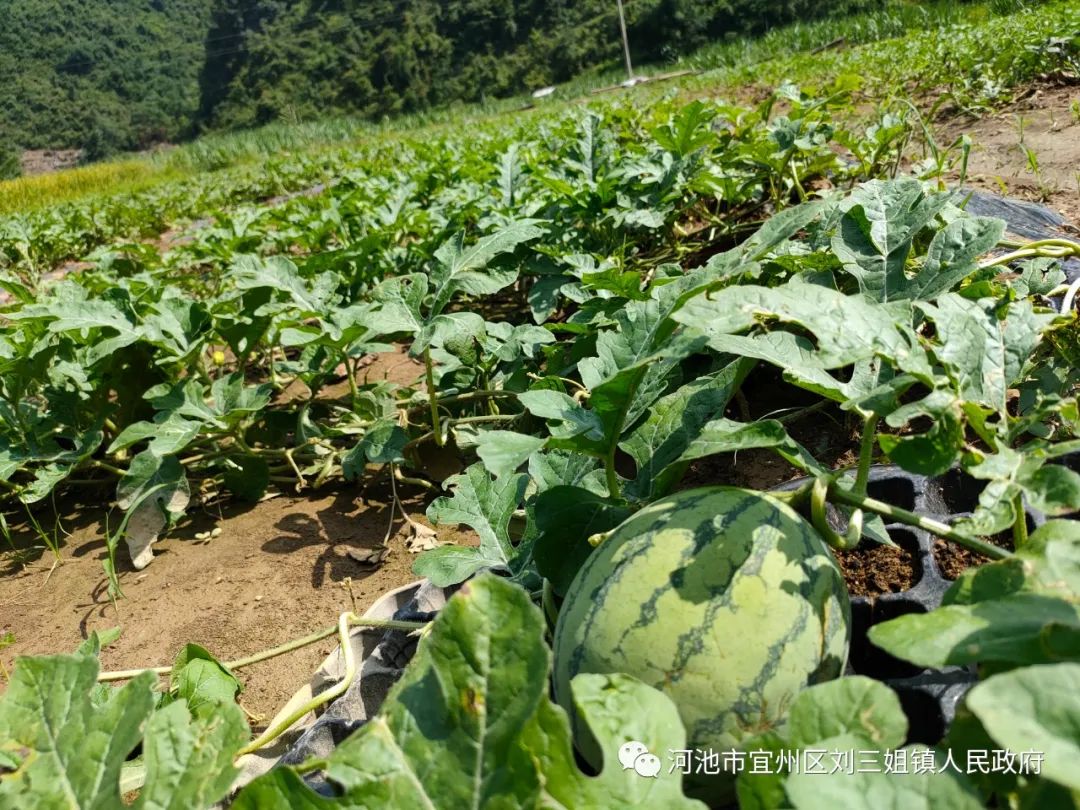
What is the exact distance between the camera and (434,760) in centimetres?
77

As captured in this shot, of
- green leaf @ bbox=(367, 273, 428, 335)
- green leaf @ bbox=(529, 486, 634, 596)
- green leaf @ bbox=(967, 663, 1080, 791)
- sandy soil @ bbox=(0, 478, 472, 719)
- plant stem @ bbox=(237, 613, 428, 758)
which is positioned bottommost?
sandy soil @ bbox=(0, 478, 472, 719)

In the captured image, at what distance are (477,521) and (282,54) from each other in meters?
72.6

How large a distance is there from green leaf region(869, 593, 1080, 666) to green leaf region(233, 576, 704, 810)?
24cm

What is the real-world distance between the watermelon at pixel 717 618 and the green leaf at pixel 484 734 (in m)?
0.12

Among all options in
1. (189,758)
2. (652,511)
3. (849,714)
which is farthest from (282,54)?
(849,714)

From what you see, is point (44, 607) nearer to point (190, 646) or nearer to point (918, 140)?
point (190, 646)

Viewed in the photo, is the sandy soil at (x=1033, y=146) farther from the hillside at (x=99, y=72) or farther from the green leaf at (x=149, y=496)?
the hillside at (x=99, y=72)

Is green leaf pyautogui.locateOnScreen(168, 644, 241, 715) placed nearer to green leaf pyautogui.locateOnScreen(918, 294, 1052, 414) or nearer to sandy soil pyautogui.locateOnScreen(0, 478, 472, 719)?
sandy soil pyautogui.locateOnScreen(0, 478, 472, 719)

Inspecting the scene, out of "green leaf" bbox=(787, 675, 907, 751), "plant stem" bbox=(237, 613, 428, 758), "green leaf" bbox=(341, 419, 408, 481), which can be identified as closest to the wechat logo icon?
"green leaf" bbox=(787, 675, 907, 751)

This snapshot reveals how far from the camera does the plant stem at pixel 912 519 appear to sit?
3.06ft

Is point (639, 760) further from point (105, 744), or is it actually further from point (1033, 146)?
point (1033, 146)

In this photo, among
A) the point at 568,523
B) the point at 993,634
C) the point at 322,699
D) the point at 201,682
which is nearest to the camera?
the point at 993,634

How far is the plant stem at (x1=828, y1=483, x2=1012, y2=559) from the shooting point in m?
0.93

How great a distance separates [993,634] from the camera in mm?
686
